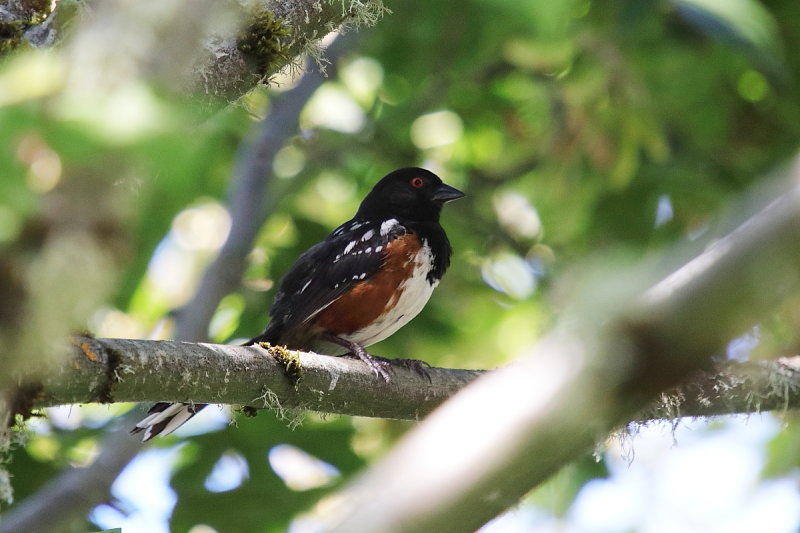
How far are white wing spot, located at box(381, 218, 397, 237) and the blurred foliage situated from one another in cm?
87

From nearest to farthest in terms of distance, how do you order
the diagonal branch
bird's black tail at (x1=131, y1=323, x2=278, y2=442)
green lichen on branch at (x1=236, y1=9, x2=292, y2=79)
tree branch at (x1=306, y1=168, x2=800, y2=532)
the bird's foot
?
tree branch at (x1=306, y1=168, x2=800, y2=532)
green lichen on branch at (x1=236, y1=9, x2=292, y2=79)
the bird's foot
bird's black tail at (x1=131, y1=323, x2=278, y2=442)
the diagonal branch

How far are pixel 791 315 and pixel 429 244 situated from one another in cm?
275

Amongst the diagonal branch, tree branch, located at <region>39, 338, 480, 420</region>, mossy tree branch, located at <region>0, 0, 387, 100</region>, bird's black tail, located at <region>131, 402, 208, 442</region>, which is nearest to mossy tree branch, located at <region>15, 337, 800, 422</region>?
tree branch, located at <region>39, 338, 480, 420</region>

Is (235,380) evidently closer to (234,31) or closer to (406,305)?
(234,31)

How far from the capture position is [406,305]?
4.45 meters

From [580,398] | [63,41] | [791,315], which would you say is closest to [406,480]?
[580,398]

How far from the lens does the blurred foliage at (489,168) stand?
491cm

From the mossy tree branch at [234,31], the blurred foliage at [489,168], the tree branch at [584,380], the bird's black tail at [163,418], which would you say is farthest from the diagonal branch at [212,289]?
the tree branch at [584,380]

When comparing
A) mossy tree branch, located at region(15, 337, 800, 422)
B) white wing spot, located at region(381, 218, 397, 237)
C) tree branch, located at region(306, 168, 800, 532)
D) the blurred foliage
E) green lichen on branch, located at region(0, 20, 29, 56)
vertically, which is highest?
tree branch, located at region(306, 168, 800, 532)

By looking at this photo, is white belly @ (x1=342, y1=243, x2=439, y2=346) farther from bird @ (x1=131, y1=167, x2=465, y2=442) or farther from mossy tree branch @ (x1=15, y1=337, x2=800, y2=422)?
mossy tree branch @ (x1=15, y1=337, x2=800, y2=422)

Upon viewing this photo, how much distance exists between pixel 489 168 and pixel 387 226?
2562 mm

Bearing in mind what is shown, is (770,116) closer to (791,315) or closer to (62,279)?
(791,315)

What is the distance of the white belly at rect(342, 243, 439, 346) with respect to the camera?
441 cm

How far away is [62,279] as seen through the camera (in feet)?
2.62
